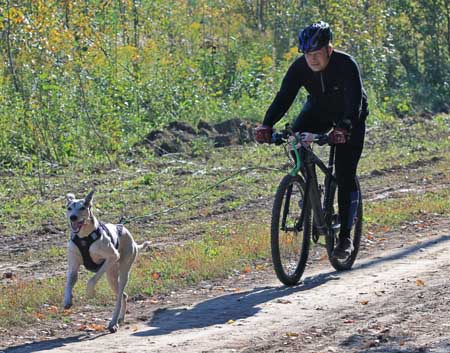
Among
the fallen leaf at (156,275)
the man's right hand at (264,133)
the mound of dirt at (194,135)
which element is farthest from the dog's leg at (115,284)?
the mound of dirt at (194,135)

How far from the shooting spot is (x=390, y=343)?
7.14 m

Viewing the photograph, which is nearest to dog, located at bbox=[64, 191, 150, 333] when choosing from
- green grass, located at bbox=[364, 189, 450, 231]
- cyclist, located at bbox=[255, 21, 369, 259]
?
cyclist, located at bbox=[255, 21, 369, 259]

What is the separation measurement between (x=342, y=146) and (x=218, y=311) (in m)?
1.83

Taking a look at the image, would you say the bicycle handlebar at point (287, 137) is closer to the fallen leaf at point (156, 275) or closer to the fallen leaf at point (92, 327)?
the fallen leaf at point (156, 275)

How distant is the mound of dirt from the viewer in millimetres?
18406

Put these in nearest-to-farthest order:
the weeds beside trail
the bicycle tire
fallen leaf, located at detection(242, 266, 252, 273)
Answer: the bicycle tire < the weeds beside trail < fallen leaf, located at detection(242, 266, 252, 273)

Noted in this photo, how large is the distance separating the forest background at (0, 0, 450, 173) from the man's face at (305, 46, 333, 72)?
882 centimetres

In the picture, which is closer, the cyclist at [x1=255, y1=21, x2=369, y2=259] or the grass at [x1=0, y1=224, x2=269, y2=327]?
the grass at [x1=0, y1=224, x2=269, y2=327]

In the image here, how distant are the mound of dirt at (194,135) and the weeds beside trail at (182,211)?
40cm

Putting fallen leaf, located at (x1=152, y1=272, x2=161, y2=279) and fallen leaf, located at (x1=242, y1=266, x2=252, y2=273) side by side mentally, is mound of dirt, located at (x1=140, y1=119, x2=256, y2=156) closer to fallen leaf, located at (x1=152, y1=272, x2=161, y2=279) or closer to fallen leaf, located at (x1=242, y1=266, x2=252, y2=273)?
fallen leaf, located at (x1=242, y1=266, x2=252, y2=273)

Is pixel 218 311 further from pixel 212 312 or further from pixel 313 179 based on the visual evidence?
pixel 313 179

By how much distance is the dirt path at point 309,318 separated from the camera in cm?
726

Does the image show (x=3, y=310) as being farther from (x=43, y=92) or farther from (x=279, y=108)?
(x=43, y=92)

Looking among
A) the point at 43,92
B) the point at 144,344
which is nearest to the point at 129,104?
the point at 43,92
